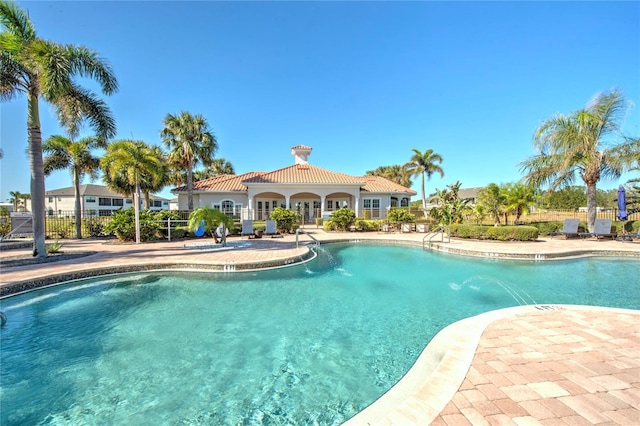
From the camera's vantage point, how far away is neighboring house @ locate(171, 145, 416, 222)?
80.4 ft

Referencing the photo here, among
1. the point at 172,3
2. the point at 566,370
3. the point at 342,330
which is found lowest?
the point at 342,330

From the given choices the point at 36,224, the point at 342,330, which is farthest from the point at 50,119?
the point at 342,330

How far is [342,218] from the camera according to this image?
70.2ft

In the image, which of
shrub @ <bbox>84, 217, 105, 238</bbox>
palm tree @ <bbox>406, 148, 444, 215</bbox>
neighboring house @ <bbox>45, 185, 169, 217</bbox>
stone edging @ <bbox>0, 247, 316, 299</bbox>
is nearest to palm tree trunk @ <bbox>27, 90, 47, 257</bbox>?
stone edging @ <bbox>0, 247, 316, 299</bbox>

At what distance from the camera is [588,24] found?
32.7 ft

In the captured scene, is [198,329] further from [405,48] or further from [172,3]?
[405,48]

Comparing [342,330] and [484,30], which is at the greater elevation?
[484,30]

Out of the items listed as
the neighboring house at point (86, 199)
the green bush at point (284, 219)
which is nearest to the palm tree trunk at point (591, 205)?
the green bush at point (284, 219)

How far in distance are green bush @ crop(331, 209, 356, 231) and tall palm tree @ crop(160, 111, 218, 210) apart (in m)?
11.3

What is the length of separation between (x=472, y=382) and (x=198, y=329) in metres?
4.80

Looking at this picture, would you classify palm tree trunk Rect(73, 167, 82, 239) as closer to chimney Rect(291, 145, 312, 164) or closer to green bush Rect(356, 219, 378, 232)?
green bush Rect(356, 219, 378, 232)

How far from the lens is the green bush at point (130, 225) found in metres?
15.1

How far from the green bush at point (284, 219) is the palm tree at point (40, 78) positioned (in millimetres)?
10936

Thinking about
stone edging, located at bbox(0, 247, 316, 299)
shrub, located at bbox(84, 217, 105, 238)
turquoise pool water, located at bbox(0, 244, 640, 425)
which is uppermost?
shrub, located at bbox(84, 217, 105, 238)
